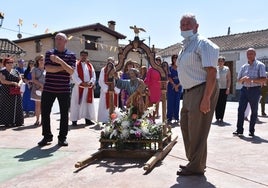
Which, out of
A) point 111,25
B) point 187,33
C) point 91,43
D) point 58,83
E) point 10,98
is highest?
point 111,25

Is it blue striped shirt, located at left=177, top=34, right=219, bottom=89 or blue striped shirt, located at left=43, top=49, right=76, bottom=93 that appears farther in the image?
blue striped shirt, located at left=43, top=49, right=76, bottom=93

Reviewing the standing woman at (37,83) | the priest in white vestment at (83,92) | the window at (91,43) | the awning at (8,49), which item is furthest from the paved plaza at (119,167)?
the window at (91,43)

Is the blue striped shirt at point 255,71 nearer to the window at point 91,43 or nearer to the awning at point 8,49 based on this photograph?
the awning at point 8,49

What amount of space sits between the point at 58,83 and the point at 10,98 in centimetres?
285

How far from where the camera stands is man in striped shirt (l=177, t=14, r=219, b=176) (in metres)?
3.96

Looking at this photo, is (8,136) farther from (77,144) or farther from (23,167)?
(23,167)

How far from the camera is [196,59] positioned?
13.4 feet

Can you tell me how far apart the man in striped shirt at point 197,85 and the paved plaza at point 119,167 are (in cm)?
30

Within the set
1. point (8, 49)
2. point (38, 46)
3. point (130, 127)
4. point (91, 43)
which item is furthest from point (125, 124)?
point (38, 46)

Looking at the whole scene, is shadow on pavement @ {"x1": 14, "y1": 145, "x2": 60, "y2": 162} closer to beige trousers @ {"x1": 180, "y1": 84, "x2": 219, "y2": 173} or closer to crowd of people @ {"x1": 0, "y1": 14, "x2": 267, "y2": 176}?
crowd of people @ {"x1": 0, "y1": 14, "x2": 267, "y2": 176}

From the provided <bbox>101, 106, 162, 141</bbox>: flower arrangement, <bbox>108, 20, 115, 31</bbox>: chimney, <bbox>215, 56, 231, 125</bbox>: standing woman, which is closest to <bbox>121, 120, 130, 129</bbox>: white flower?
<bbox>101, 106, 162, 141</bbox>: flower arrangement

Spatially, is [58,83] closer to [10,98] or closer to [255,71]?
[10,98]

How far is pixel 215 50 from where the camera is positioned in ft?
13.1

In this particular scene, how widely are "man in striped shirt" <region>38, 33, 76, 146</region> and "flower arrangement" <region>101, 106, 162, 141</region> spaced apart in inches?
44.7
